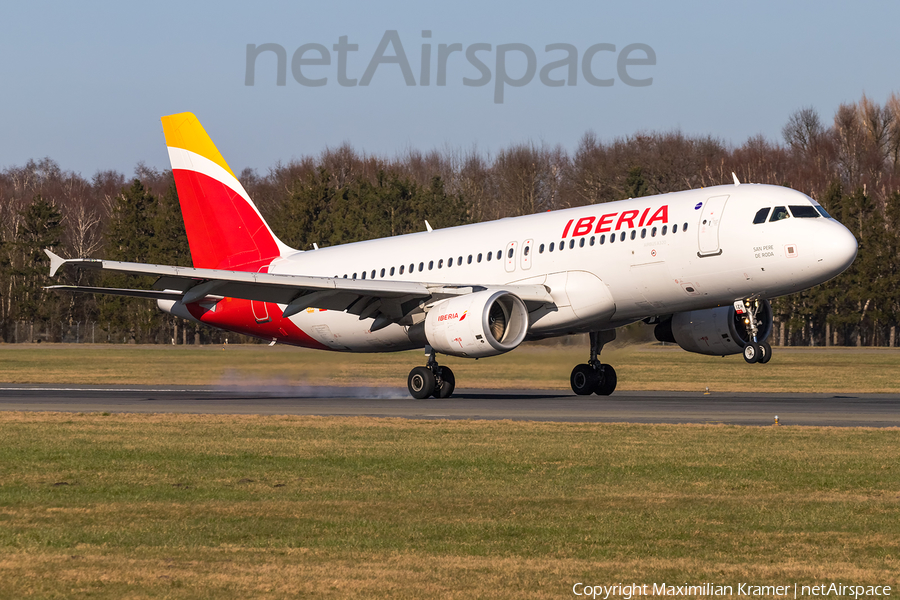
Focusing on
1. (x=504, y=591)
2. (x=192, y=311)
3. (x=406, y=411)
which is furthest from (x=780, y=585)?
(x=192, y=311)

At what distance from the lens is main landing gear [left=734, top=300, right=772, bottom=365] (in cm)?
2641

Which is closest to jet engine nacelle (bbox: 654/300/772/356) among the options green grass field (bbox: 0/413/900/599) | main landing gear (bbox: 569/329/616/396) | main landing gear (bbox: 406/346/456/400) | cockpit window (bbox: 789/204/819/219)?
main landing gear (bbox: 569/329/616/396)

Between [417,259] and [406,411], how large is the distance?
24.8ft

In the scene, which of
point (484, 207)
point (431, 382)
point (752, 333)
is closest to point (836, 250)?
point (752, 333)

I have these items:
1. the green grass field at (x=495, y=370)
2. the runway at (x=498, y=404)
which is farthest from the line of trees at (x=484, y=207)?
the runway at (x=498, y=404)

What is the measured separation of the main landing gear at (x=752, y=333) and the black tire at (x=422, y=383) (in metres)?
8.76

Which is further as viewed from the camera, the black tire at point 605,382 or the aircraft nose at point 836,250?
the black tire at point 605,382

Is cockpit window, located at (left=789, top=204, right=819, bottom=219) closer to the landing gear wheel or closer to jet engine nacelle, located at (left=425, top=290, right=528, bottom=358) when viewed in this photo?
the landing gear wheel

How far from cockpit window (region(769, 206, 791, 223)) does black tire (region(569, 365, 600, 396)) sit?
8.42 m

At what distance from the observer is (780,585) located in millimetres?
8836

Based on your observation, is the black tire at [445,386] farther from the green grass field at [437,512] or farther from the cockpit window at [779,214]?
the green grass field at [437,512]

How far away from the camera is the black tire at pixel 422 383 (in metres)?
31.0

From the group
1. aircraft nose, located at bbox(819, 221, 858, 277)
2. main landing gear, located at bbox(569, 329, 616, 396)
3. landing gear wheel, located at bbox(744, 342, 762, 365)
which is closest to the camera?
aircraft nose, located at bbox(819, 221, 858, 277)

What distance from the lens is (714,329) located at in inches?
1213
